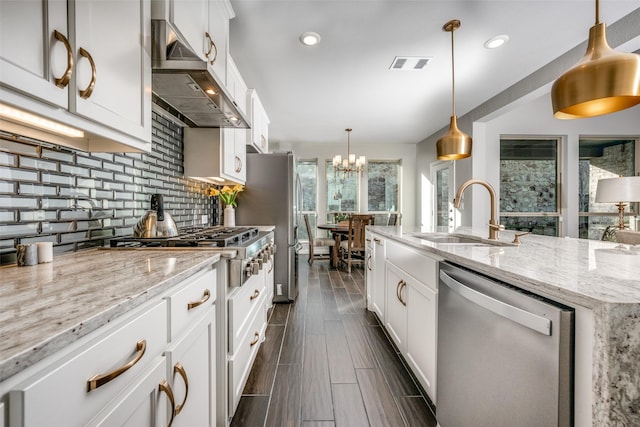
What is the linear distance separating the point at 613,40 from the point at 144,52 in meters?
3.58

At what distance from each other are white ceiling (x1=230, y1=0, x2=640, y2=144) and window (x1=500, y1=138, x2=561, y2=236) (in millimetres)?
1250

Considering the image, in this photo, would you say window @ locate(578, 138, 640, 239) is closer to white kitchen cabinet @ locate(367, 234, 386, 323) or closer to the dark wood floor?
white kitchen cabinet @ locate(367, 234, 386, 323)

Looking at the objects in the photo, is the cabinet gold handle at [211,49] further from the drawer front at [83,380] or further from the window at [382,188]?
the window at [382,188]

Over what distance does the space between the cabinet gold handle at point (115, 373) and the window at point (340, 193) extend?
20.8ft

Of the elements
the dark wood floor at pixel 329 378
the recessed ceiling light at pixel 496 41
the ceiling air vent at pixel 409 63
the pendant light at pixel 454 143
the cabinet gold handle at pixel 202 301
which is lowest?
the dark wood floor at pixel 329 378

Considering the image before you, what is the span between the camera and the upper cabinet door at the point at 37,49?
690 millimetres

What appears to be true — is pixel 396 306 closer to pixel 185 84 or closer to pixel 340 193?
pixel 185 84

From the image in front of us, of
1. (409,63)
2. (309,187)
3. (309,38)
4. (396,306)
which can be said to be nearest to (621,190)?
(409,63)

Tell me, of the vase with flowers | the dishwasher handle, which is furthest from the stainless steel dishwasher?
the vase with flowers

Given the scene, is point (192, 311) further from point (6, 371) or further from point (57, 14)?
point (57, 14)

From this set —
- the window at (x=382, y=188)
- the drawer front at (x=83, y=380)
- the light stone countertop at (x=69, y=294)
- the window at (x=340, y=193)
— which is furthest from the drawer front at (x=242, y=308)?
the window at (x=382, y=188)

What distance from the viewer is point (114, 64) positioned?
1052mm

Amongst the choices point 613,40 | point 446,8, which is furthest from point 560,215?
point 446,8

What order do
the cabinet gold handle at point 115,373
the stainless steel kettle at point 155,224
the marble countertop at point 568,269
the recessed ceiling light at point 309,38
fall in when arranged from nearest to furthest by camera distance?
the cabinet gold handle at point 115,373 → the marble countertop at point 568,269 → the stainless steel kettle at point 155,224 → the recessed ceiling light at point 309,38
